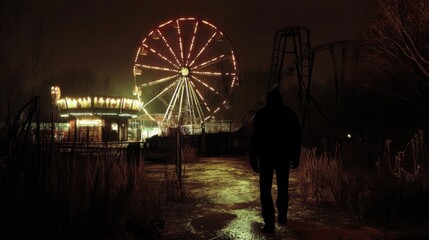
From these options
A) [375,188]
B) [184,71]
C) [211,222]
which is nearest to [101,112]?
[184,71]

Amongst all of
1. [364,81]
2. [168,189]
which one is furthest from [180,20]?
[168,189]

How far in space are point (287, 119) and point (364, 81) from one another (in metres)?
15.0

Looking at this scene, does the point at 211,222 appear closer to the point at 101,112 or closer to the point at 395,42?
the point at 395,42

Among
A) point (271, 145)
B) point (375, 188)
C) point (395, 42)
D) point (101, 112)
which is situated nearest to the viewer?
point (271, 145)

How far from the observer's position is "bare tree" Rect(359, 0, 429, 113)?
12133 mm

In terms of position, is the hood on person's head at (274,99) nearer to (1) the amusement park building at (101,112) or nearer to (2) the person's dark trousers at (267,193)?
(2) the person's dark trousers at (267,193)

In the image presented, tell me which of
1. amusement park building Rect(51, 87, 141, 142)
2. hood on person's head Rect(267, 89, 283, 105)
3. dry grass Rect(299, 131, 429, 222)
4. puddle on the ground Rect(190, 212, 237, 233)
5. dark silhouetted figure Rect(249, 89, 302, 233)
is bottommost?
puddle on the ground Rect(190, 212, 237, 233)

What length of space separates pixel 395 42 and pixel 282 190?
9562mm

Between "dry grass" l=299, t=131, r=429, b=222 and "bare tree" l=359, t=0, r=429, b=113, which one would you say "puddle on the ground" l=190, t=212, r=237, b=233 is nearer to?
"dry grass" l=299, t=131, r=429, b=222

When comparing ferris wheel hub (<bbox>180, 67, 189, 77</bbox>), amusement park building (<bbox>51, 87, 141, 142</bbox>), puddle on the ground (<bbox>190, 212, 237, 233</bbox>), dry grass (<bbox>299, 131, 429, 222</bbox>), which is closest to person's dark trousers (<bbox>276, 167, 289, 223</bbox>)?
puddle on the ground (<bbox>190, 212, 237, 233</bbox>)

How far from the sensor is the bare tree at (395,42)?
39.8ft

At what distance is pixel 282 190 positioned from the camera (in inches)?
215

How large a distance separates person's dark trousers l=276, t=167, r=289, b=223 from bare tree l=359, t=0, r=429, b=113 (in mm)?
8215

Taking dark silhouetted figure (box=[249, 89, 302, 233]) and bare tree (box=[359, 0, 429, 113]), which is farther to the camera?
bare tree (box=[359, 0, 429, 113])
